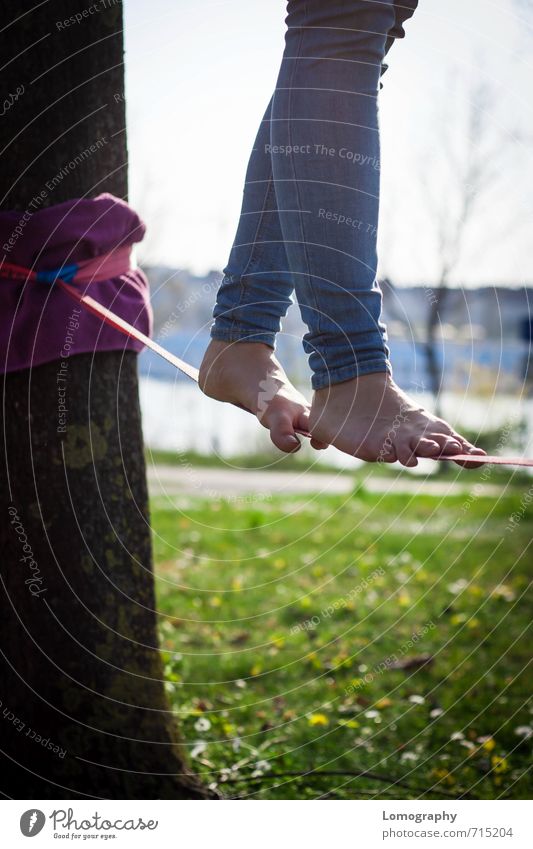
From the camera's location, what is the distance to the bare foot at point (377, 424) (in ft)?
4.74

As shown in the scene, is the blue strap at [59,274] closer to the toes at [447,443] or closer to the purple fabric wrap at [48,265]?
the purple fabric wrap at [48,265]

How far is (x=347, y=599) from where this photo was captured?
3896 millimetres

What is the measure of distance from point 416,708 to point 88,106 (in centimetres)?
209

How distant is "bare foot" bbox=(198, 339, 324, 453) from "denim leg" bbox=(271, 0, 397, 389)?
0.12 meters

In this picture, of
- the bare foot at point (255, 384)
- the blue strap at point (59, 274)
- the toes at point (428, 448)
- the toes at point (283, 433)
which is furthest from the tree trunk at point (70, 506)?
the toes at point (428, 448)

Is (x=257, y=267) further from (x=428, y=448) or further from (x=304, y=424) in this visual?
(x=428, y=448)

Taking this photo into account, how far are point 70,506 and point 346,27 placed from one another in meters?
1.15

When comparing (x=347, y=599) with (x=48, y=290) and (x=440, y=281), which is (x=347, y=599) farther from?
(x=440, y=281)

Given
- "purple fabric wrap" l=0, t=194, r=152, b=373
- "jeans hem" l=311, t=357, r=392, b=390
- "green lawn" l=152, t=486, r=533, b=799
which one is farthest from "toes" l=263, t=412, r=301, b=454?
"green lawn" l=152, t=486, r=533, b=799

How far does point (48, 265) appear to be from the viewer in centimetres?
189

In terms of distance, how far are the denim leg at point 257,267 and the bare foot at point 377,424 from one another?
26 cm

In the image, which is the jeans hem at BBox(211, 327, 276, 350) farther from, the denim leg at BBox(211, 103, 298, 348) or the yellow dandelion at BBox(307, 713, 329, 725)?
the yellow dandelion at BBox(307, 713, 329, 725)

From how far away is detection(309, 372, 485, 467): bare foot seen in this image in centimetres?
144
